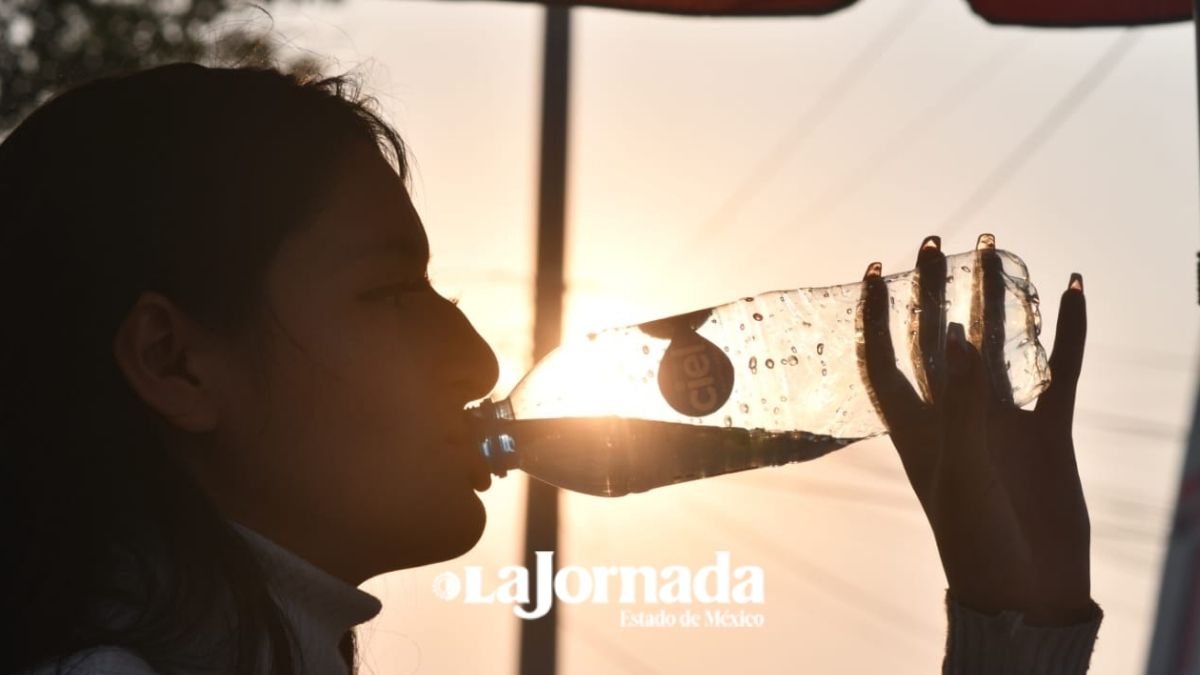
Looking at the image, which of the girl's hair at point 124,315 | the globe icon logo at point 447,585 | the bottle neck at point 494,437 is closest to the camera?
the girl's hair at point 124,315

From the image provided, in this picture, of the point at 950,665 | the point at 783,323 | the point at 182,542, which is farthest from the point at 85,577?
the point at 783,323

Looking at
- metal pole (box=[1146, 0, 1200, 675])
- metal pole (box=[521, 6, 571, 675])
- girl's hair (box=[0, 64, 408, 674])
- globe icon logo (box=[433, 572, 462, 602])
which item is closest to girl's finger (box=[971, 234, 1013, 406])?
metal pole (box=[1146, 0, 1200, 675])

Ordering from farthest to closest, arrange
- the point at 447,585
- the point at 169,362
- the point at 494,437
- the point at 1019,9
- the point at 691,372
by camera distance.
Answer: the point at 1019,9, the point at 447,585, the point at 691,372, the point at 494,437, the point at 169,362

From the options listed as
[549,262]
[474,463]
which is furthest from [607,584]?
[474,463]

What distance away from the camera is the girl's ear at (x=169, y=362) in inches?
20.8

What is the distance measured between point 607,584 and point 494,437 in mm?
1209

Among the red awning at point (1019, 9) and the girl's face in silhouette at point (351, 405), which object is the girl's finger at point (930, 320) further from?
the red awning at point (1019, 9)

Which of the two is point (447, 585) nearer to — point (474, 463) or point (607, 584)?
point (607, 584)

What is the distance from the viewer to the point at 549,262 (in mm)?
1887

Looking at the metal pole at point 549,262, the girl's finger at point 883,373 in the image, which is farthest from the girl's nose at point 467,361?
the metal pole at point 549,262

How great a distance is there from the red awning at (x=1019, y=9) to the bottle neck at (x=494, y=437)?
1.42 metres

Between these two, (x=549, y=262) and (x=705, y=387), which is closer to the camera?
(x=705, y=387)

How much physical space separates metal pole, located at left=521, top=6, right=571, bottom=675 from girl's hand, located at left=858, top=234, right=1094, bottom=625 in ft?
3.44
